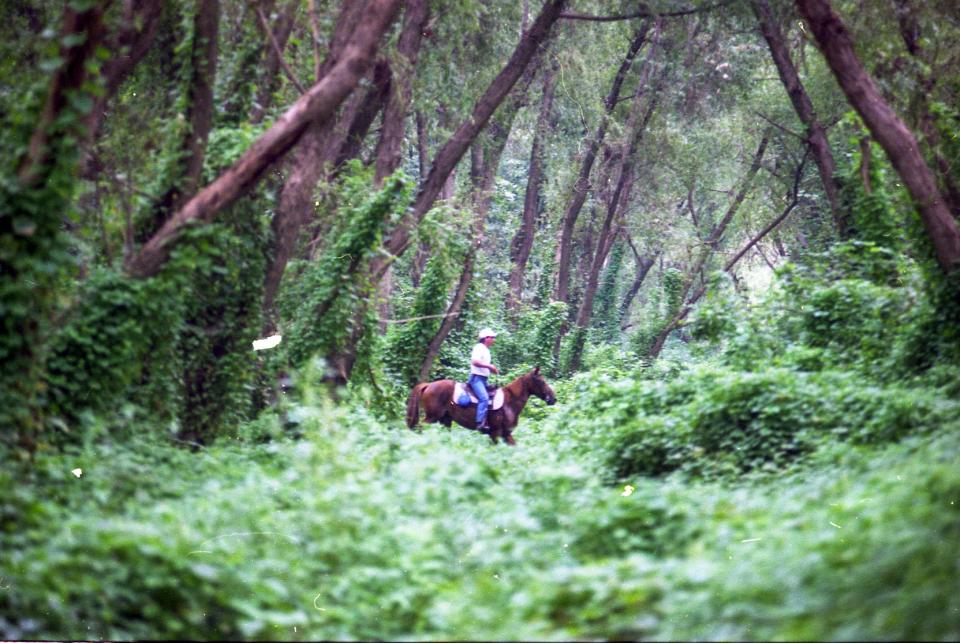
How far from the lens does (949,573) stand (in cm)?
515

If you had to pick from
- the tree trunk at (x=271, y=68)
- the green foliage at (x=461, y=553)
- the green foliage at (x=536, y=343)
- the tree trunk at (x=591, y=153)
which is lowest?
the green foliage at (x=461, y=553)

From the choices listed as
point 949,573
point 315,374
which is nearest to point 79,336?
point 315,374

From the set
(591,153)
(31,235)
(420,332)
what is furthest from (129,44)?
(591,153)

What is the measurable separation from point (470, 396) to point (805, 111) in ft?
33.2

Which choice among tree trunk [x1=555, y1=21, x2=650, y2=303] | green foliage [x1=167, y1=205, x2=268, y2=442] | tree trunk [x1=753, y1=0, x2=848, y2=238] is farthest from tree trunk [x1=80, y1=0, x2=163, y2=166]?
tree trunk [x1=555, y1=21, x2=650, y2=303]

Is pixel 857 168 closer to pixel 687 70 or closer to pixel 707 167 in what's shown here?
pixel 687 70

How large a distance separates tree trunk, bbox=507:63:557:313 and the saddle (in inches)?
477

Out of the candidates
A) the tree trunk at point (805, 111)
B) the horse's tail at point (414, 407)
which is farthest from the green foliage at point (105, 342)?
the tree trunk at point (805, 111)

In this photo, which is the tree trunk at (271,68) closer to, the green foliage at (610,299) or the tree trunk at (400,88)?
the tree trunk at (400,88)

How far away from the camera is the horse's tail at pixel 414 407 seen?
1827 cm

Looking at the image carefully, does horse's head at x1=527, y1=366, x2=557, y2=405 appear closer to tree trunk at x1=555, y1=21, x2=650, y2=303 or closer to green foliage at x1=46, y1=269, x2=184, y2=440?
green foliage at x1=46, y1=269, x2=184, y2=440

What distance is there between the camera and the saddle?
18203 mm

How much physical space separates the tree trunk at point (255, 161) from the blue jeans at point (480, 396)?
25.3 feet

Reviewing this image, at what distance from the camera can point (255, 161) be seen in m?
10.8
